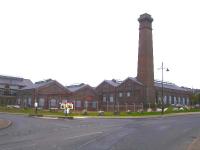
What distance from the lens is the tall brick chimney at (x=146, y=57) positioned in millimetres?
72062

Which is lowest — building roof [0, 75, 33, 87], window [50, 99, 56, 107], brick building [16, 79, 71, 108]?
window [50, 99, 56, 107]

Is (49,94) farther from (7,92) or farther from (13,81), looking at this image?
(13,81)

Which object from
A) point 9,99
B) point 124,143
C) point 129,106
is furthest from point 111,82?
point 124,143

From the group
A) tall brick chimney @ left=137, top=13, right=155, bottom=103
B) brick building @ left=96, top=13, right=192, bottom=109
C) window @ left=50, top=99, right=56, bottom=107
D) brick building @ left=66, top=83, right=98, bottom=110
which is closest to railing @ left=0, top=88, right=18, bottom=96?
window @ left=50, top=99, right=56, bottom=107

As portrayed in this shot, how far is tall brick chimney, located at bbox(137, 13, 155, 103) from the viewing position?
2837 inches

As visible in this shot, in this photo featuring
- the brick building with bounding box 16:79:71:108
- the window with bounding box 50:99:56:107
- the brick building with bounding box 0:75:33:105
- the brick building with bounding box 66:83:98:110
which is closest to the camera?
the brick building with bounding box 66:83:98:110

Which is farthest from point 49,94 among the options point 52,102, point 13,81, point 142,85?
point 142,85

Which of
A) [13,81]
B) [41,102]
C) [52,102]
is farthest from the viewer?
[13,81]

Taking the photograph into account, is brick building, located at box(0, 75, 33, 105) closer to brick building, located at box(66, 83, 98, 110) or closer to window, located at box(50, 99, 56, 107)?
window, located at box(50, 99, 56, 107)

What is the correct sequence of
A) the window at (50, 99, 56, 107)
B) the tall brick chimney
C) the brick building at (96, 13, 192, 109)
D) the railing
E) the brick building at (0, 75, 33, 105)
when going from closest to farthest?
1. the tall brick chimney
2. the brick building at (96, 13, 192, 109)
3. the window at (50, 99, 56, 107)
4. the brick building at (0, 75, 33, 105)
5. the railing

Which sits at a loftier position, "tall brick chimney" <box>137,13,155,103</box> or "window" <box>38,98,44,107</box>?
"tall brick chimney" <box>137,13,155,103</box>

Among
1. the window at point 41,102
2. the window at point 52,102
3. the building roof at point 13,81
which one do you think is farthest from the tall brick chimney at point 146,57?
the building roof at point 13,81

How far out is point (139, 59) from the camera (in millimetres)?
73000

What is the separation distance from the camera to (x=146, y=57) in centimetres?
7181
